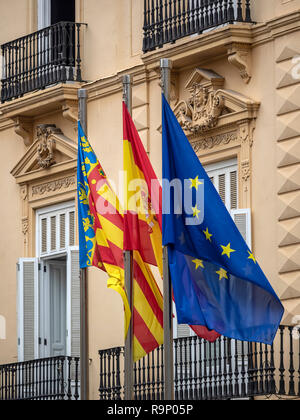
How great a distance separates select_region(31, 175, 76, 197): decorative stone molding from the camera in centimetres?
2592

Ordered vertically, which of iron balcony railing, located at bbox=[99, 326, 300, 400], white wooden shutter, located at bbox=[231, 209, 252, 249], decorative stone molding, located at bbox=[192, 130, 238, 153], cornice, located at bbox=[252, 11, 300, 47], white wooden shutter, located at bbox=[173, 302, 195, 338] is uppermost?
cornice, located at bbox=[252, 11, 300, 47]

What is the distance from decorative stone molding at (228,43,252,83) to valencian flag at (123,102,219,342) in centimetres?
378

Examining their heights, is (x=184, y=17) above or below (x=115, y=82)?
above

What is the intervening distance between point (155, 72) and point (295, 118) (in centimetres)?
333

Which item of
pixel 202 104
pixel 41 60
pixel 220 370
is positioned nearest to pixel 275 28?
pixel 202 104

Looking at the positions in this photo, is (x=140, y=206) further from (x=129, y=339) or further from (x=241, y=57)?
(x=241, y=57)

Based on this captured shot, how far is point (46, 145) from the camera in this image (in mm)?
26281

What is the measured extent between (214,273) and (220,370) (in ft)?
13.6

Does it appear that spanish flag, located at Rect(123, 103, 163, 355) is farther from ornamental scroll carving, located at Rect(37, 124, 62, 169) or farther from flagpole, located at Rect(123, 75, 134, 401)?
ornamental scroll carving, located at Rect(37, 124, 62, 169)

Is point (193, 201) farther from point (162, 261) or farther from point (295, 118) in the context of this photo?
point (295, 118)

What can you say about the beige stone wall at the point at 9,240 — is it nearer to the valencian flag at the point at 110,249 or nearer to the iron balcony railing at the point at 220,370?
the iron balcony railing at the point at 220,370

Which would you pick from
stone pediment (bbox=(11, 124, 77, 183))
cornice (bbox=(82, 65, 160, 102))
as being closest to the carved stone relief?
cornice (bbox=(82, 65, 160, 102))

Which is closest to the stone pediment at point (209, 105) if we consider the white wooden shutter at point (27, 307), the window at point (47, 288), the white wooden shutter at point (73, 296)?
the white wooden shutter at point (73, 296)

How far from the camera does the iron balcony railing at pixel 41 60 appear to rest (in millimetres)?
25781
